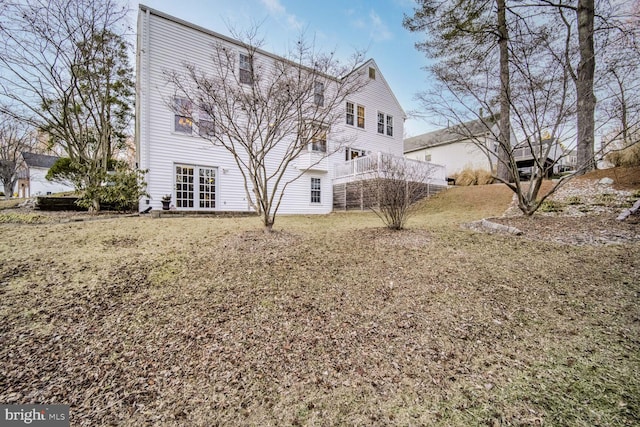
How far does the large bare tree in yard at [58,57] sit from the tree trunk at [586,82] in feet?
39.7

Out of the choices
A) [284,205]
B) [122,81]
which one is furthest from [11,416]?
[122,81]

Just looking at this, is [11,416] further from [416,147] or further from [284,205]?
[416,147]

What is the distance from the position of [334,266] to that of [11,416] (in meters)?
2.87

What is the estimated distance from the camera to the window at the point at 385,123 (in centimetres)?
1483

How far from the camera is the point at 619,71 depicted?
17.6ft

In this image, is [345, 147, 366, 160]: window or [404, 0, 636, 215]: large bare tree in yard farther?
[345, 147, 366, 160]: window

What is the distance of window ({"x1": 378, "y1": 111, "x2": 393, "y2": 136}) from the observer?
14828mm

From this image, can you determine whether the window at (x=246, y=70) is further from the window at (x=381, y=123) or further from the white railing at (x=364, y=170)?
the window at (x=381, y=123)

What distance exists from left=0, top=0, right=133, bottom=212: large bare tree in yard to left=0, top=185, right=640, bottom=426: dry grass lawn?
5511mm

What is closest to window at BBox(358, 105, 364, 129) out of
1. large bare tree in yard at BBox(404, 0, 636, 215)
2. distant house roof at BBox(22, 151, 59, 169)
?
large bare tree in yard at BBox(404, 0, 636, 215)

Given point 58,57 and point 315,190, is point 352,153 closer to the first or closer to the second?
point 315,190

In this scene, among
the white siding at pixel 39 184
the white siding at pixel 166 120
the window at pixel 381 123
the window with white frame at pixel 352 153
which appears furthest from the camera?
the white siding at pixel 39 184

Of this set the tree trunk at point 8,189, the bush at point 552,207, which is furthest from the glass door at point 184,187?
the tree trunk at point 8,189

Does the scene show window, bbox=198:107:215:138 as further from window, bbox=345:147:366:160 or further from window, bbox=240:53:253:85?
window, bbox=345:147:366:160
